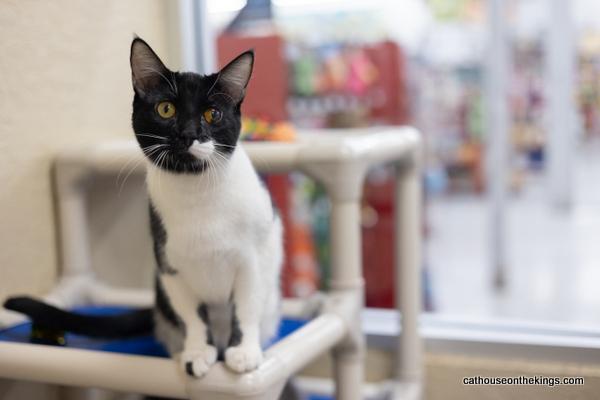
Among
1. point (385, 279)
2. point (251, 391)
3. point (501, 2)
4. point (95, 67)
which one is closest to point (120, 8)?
point (95, 67)

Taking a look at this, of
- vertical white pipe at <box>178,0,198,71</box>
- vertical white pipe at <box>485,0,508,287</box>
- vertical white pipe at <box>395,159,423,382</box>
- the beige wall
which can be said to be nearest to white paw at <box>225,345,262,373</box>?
the beige wall

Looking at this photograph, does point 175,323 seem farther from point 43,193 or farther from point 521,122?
point 521,122

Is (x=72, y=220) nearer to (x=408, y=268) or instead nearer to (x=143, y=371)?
(x=143, y=371)

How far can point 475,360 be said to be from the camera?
110 centimetres

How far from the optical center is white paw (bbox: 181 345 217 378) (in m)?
0.65

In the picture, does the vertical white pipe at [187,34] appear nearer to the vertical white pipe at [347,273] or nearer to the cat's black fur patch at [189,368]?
the vertical white pipe at [347,273]

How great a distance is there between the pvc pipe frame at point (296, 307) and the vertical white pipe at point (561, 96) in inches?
108

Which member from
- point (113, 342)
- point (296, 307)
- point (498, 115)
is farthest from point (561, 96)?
point (113, 342)

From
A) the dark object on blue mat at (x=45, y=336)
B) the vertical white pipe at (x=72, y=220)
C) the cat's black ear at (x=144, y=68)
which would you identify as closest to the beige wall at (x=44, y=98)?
the vertical white pipe at (x=72, y=220)

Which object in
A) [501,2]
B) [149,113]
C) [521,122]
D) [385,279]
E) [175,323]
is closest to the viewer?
[149,113]

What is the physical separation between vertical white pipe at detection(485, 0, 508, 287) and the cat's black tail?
180 centimetres

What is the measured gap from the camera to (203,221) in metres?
0.66

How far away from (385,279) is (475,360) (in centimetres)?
82

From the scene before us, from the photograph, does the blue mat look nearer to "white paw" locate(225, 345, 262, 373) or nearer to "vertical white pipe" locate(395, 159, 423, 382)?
"white paw" locate(225, 345, 262, 373)
